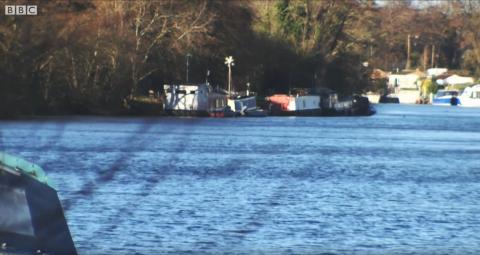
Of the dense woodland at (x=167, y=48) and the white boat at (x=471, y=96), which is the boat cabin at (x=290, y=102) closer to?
the dense woodland at (x=167, y=48)

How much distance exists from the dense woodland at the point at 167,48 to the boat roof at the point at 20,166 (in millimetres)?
52606

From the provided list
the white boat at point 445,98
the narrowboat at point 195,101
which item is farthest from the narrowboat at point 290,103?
the white boat at point 445,98

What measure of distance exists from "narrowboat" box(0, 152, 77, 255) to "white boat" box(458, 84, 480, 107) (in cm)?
12407

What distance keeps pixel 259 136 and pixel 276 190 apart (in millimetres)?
28950

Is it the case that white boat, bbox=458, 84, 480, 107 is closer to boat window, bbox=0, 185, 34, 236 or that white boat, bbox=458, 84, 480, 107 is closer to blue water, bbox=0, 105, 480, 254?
blue water, bbox=0, 105, 480, 254

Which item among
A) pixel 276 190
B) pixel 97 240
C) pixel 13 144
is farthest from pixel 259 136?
pixel 97 240

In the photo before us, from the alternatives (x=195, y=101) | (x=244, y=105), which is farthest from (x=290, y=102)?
(x=195, y=101)

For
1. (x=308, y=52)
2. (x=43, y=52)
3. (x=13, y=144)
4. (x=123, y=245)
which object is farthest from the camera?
(x=308, y=52)

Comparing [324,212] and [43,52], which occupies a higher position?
[43,52]

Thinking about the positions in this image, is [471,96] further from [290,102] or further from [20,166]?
[20,166]

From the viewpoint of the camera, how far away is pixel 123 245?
63.7 ft

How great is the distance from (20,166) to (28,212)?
63 centimetres

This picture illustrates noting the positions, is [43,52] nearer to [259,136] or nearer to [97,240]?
[259,136]

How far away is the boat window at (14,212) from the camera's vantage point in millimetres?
12188
